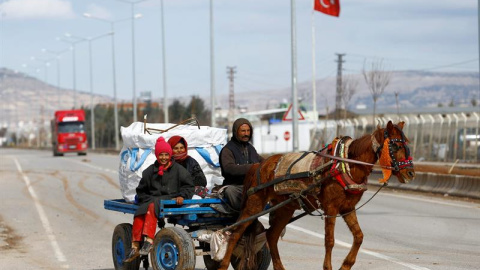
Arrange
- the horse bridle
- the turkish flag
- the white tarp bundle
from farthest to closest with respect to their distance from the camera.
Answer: the turkish flag < the white tarp bundle < the horse bridle

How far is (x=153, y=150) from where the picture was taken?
1171 cm

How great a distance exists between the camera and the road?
1317 cm

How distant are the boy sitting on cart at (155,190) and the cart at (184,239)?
10cm

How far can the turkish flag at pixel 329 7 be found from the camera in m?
49.5

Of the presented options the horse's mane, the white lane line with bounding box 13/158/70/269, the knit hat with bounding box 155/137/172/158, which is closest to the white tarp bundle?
the knit hat with bounding box 155/137/172/158

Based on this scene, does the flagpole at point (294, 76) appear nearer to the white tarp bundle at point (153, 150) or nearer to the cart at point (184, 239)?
the white tarp bundle at point (153, 150)

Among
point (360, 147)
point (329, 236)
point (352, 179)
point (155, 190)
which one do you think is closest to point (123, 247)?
point (155, 190)

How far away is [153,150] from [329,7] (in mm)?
39002

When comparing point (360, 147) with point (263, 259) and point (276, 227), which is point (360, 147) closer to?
point (276, 227)

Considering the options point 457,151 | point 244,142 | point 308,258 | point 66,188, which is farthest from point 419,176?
point 457,151

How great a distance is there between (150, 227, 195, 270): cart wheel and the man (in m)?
0.78

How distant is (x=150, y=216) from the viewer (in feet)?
35.1

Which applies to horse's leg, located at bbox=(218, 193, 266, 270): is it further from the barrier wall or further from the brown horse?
the barrier wall

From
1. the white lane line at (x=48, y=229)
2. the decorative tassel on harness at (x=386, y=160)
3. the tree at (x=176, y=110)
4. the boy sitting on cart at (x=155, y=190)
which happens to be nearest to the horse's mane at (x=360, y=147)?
the decorative tassel on harness at (x=386, y=160)
